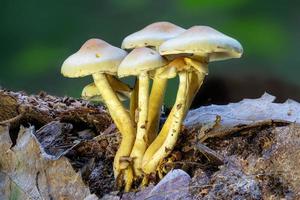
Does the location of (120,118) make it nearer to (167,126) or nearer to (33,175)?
(167,126)

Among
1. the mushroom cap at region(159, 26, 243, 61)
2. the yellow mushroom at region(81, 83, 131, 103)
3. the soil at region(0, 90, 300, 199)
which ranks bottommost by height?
the soil at region(0, 90, 300, 199)

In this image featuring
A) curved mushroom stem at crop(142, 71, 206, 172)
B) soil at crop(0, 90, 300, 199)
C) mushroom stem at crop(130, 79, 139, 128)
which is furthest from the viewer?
mushroom stem at crop(130, 79, 139, 128)

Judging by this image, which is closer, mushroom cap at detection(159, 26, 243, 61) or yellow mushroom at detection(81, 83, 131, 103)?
mushroom cap at detection(159, 26, 243, 61)

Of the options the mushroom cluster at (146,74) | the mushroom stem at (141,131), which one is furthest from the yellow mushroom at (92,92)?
the mushroom stem at (141,131)

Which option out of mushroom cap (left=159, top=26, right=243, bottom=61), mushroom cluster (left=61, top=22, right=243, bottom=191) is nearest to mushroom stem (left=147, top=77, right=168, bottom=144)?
mushroom cluster (left=61, top=22, right=243, bottom=191)

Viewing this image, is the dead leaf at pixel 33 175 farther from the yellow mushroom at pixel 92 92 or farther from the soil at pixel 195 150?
the yellow mushroom at pixel 92 92

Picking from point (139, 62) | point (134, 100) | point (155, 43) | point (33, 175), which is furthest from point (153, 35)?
point (33, 175)

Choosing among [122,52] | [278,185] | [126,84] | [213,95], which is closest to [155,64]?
[122,52]

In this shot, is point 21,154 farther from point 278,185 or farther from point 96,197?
point 278,185

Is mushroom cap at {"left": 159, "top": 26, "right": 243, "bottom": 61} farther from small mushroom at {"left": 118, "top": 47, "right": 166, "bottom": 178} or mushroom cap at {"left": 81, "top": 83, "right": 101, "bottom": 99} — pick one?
mushroom cap at {"left": 81, "top": 83, "right": 101, "bottom": 99}
